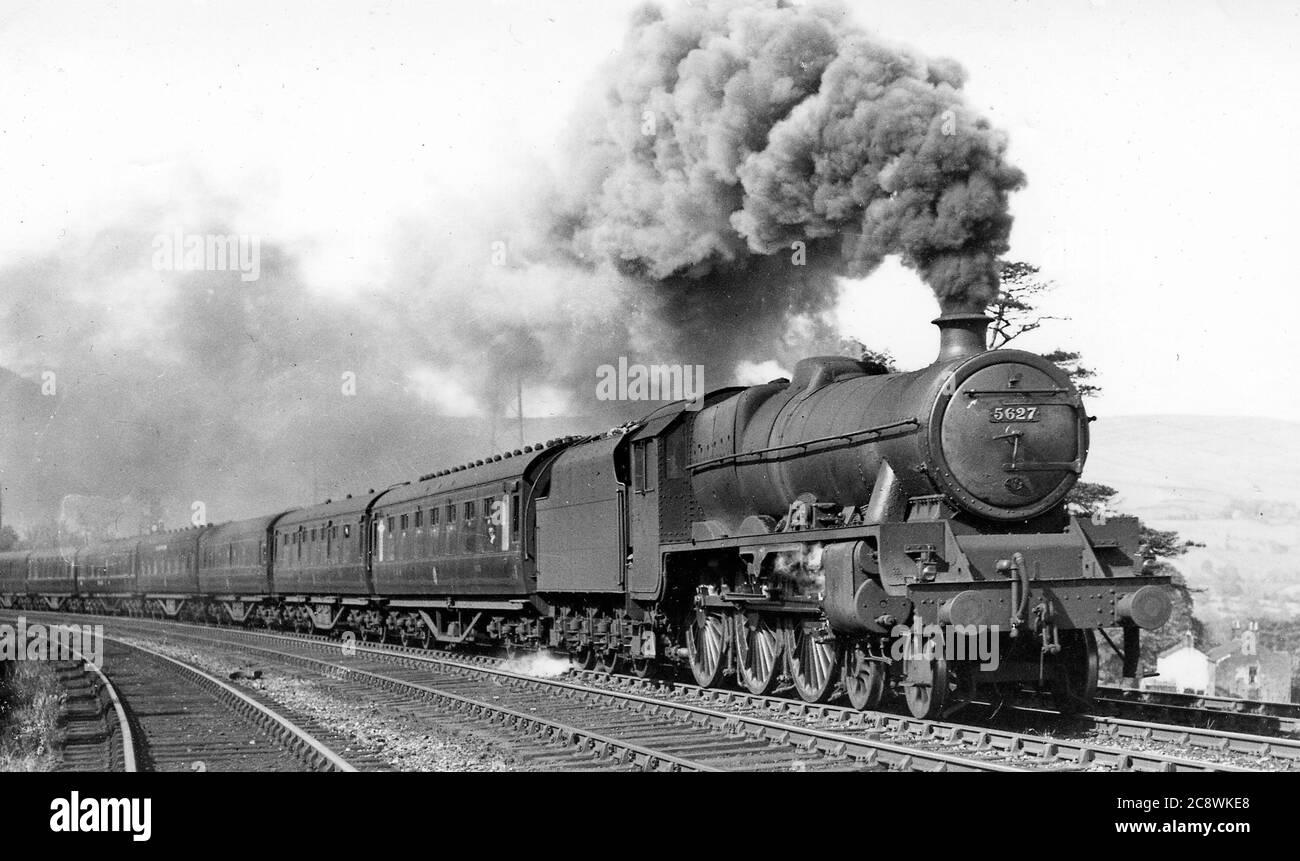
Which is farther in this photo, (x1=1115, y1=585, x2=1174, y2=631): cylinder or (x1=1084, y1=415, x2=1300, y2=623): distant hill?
(x1=1084, y1=415, x2=1300, y2=623): distant hill

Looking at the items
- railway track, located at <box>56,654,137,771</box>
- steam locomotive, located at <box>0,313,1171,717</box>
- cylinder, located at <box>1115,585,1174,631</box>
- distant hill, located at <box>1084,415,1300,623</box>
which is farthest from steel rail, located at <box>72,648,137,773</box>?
distant hill, located at <box>1084,415,1300,623</box>

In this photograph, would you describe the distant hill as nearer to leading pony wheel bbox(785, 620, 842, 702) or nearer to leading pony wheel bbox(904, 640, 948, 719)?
leading pony wheel bbox(785, 620, 842, 702)

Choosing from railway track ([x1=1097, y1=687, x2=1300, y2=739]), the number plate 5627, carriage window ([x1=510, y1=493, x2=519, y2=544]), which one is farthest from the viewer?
carriage window ([x1=510, y1=493, x2=519, y2=544])

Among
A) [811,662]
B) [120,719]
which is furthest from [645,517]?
[120,719]

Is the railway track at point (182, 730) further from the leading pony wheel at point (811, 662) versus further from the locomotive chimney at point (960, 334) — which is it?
the locomotive chimney at point (960, 334)

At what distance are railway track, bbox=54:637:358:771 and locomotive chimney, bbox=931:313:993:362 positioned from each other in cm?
597

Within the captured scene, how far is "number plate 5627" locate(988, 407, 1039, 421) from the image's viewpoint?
10477 mm

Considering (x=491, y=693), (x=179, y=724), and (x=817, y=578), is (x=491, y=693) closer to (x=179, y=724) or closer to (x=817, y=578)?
(x=179, y=724)

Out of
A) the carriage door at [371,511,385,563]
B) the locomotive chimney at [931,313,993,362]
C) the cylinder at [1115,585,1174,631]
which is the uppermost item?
the locomotive chimney at [931,313,993,362]

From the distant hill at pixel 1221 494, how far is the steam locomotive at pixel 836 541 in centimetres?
2074

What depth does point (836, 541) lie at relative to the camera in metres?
10.9

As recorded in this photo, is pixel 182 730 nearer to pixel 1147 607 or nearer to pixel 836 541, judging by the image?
pixel 836 541

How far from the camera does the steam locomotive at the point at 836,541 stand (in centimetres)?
1010
